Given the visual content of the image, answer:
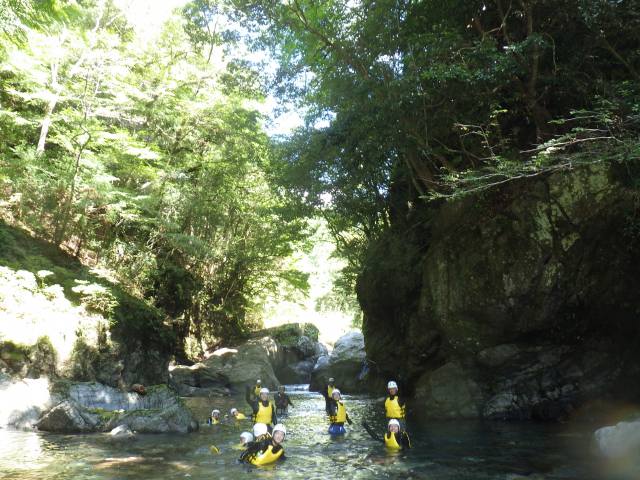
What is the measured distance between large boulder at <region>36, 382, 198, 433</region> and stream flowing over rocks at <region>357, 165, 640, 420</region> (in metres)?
7.55

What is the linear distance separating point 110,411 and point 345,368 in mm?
12815

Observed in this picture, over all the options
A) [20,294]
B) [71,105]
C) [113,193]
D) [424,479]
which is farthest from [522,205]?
[71,105]

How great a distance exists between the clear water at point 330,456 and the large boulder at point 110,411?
1.91 ft

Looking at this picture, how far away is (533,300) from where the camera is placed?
505 inches

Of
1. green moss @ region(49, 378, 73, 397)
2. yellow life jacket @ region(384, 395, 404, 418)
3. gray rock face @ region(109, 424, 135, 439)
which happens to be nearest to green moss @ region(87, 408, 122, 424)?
gray rock face @ region(109, 424, 135, 439)

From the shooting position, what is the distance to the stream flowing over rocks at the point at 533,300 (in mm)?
12164

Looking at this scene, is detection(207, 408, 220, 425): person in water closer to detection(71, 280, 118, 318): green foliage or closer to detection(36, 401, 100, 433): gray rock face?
detection(36, 401, 100, 433): gray rock face

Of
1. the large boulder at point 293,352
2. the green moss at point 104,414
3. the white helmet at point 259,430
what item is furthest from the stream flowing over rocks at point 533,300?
the large boulder at point 293,352

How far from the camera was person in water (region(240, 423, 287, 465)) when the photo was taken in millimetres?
8852

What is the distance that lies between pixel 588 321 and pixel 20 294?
55.1ft

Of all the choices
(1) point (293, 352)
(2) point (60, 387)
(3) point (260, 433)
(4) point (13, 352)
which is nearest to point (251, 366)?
(1) point (293, 352)

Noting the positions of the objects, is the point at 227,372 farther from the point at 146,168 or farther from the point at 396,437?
the point at 396,437

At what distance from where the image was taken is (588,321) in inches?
518

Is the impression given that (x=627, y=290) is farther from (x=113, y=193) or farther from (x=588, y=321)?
(x=113, y=193)
